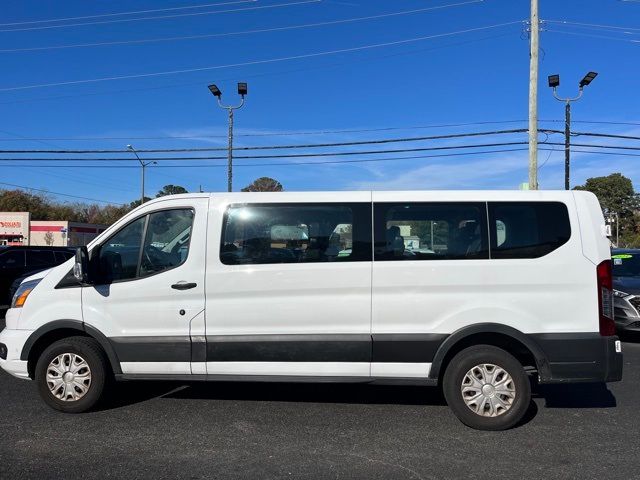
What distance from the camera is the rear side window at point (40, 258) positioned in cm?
1309

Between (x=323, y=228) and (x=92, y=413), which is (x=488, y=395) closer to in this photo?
(x=323, y=228)

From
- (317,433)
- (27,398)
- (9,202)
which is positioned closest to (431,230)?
(317,433)

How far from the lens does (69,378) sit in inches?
199

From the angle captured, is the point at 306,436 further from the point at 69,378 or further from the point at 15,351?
the point at 15,351

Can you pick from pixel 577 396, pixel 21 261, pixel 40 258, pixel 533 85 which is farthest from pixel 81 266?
pixel 533 85

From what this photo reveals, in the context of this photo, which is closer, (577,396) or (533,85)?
(577,396)

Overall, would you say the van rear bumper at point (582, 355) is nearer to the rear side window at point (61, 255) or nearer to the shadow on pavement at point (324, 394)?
the shadow on pavement at point (324, 394)

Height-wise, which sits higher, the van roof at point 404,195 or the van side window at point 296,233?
the van roof at point 404,195

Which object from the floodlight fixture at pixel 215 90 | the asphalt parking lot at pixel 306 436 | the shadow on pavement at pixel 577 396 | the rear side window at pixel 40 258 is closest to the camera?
the asphalt parking lot at pixel 306 436

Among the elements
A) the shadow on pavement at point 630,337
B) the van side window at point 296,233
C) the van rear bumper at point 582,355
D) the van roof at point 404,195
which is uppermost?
the van roof at point 404,195

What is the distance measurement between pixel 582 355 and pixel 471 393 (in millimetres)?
1017

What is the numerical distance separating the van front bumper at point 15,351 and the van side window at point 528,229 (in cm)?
450

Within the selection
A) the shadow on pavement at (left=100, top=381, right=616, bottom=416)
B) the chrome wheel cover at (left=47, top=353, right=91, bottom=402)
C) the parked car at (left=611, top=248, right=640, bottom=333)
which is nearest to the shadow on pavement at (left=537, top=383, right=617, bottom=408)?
the shadow on pavement at (left=100, top=381, right=616, bottom=416)

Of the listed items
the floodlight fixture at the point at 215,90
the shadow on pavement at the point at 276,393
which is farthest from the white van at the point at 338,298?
the floodlight fixture at the point at 215,90
